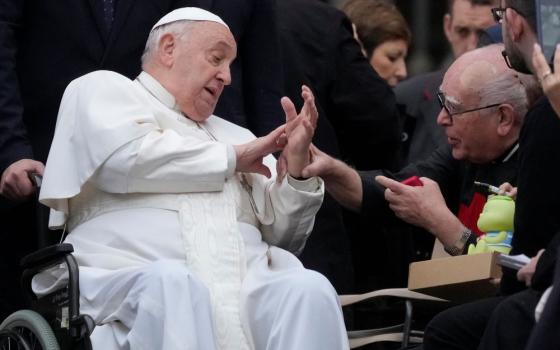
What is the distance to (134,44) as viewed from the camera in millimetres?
8008

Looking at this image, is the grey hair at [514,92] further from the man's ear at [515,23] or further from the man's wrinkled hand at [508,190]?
the man's ear at [515,23]

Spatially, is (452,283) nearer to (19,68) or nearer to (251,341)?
(251,341)

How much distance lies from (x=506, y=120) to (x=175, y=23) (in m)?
1.41

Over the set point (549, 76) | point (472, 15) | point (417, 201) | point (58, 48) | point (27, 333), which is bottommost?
point (27, 333)

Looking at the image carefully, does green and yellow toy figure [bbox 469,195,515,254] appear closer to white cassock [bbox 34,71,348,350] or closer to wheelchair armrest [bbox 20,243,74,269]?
white cassock [bbox 34,71,348,350]

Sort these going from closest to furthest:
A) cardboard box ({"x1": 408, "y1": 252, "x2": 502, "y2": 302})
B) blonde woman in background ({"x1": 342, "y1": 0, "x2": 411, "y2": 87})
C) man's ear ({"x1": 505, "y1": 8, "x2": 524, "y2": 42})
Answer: man's ear ({"x1": 505, "y1": 8, "x2": 524, "y2": 42})
cardboard box ({"x1": 408, "y1": 252, "x2": 502, "y2": 302})
blonde woman in background ({"x1": 342, "y1": 0, "x2": 411, "y2": 87})

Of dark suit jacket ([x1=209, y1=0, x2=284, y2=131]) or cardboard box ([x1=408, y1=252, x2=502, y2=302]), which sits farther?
dark suit jacket ([x1=209, y1=0, x2=284, y2=131])

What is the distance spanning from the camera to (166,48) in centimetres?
758

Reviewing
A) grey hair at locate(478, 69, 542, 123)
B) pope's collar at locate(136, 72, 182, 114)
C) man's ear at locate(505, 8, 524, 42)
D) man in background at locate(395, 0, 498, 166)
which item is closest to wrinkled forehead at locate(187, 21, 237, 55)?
pope's collar at locate(136, 72, 182, 114)

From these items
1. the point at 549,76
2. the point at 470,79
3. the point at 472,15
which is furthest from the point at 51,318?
the point at 472,15

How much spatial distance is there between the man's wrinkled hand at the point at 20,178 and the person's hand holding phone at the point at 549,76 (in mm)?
2192

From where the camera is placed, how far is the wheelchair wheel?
22.8ft

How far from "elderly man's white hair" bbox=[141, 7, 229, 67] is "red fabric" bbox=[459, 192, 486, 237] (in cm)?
123

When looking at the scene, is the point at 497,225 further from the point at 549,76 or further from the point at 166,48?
the point at 166,48
